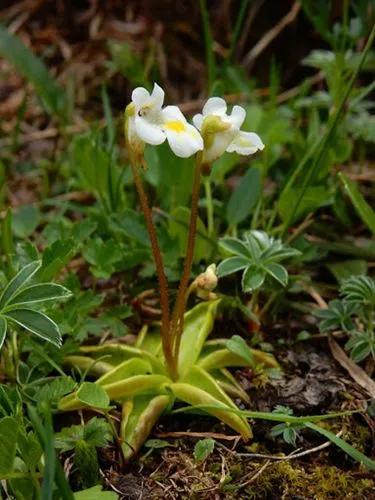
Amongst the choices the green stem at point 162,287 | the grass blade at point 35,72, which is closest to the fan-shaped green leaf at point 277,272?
the green stem at point 162,287

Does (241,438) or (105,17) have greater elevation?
(105,17)

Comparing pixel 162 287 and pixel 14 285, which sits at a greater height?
pixel 14 285

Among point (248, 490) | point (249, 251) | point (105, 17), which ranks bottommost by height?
point (248, 490)

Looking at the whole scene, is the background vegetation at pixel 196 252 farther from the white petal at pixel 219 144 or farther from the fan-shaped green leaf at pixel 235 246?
the white petal at pixel 219 144

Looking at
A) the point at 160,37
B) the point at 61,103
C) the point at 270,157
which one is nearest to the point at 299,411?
the point at 270,157

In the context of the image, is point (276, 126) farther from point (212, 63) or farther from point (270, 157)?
point (212, 63)

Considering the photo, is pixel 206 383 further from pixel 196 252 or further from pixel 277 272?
pixel 196 252

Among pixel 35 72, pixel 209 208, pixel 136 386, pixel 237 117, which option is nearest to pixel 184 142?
pixel 237 117
